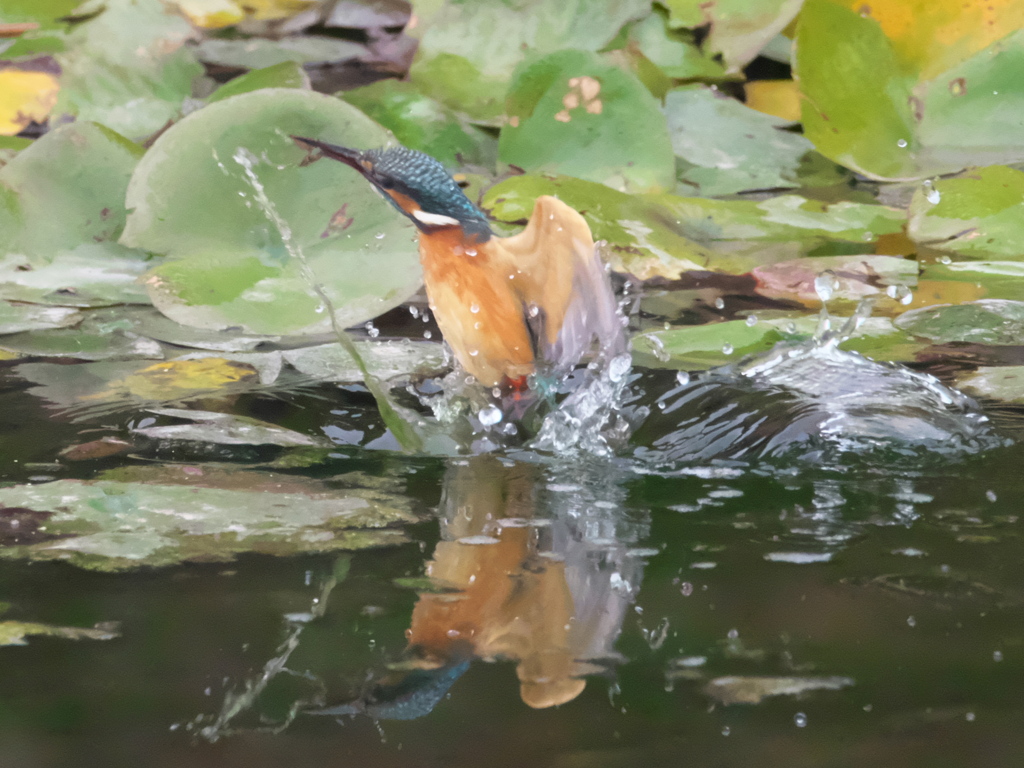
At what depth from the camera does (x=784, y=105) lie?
133 inches

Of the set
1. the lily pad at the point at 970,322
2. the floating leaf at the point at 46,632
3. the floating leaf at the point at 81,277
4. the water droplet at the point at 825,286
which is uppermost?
the floating leaf at the point at 46,632

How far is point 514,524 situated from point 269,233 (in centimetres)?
135

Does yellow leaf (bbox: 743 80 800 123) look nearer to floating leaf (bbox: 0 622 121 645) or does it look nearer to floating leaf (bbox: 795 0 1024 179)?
floating leaf (bbox: 795 0 1024 179)

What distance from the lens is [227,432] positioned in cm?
148

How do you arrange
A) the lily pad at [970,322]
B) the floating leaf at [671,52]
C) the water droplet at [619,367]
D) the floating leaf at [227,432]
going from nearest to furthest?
the floating leaf at [227,432], the water droplet at [619,367], the lily pad at [970,322], the floating leaf at [671,52]

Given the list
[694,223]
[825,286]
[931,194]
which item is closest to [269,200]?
[694,223]

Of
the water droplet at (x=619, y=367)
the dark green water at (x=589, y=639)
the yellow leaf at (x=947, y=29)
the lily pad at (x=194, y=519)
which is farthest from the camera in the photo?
the yellow leaf at (x=947, y=29)

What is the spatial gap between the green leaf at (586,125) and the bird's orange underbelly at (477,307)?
1.36 meters

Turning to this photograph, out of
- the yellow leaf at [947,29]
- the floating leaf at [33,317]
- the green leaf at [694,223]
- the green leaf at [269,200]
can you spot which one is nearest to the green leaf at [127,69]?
the green leaf at [269,200]

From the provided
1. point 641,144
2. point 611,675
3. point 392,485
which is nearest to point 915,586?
point 611,675

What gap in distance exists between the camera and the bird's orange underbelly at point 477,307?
1.60 metres

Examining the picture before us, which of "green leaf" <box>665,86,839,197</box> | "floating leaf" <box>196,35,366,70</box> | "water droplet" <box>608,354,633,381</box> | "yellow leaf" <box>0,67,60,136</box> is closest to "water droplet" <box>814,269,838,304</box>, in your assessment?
"water droplet" <box>608,354,633,381</box>

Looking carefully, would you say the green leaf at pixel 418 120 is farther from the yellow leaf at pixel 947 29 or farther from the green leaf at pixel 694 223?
the yellow leaf at pixel 947 29

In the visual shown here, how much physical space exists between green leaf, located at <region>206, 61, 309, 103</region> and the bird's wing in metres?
1.50
